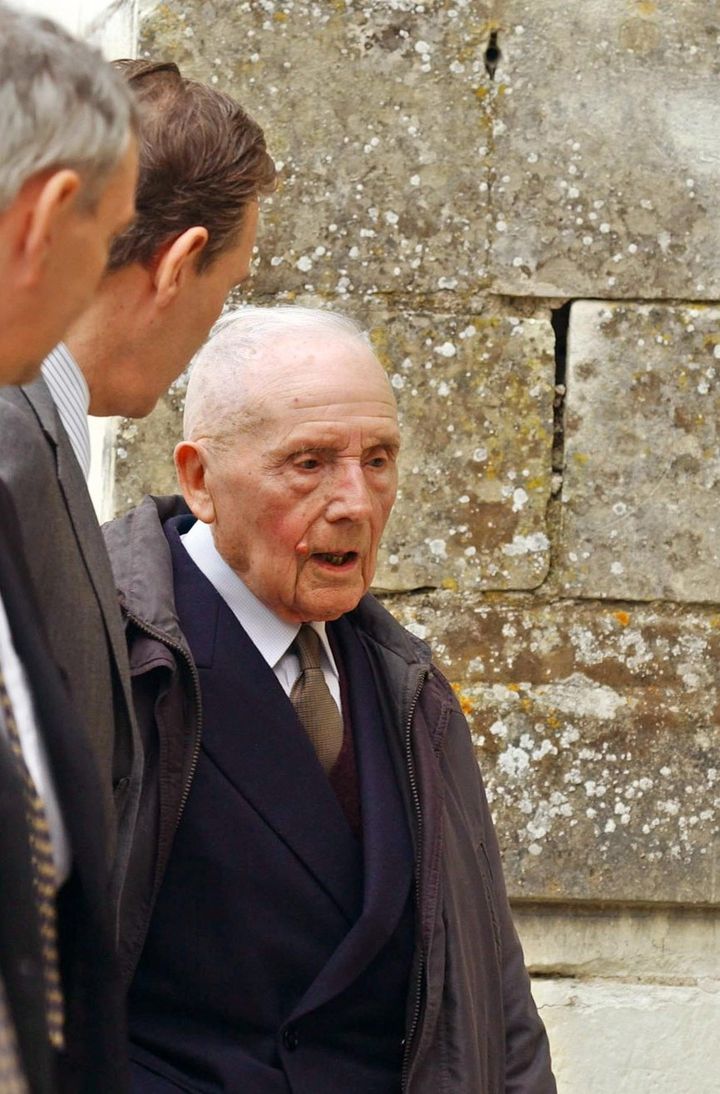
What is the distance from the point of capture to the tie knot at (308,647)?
242 cm

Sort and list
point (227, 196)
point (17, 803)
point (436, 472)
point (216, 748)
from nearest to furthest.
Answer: point (17, 803), point (227, 196), point (216, 748), point (436, 472)

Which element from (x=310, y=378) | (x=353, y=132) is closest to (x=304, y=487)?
(x=310, y=378)

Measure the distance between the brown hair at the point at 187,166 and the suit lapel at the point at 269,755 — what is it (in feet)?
1.96

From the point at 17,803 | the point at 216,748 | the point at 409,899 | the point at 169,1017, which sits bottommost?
the point at 169,1017

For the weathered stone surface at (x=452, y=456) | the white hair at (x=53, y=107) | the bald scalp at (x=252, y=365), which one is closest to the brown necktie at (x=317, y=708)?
the bald scalp at (x=252, y=365)

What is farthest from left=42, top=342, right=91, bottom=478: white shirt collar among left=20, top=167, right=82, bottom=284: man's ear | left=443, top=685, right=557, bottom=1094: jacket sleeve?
left=443, top=685, right=557, bottom=1094: jacket sleeve

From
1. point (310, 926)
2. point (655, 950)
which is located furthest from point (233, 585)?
point (655, 950)

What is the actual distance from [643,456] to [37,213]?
87.8 inches

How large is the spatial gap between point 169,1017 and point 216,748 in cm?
38

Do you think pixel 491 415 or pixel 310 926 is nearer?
pixel 310 926

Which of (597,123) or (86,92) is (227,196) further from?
(597,123)

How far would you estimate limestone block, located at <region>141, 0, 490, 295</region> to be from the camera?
324 cm

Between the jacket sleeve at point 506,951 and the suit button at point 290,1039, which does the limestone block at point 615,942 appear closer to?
the jacket sleeve at point 506,951

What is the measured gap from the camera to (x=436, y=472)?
3.23m
